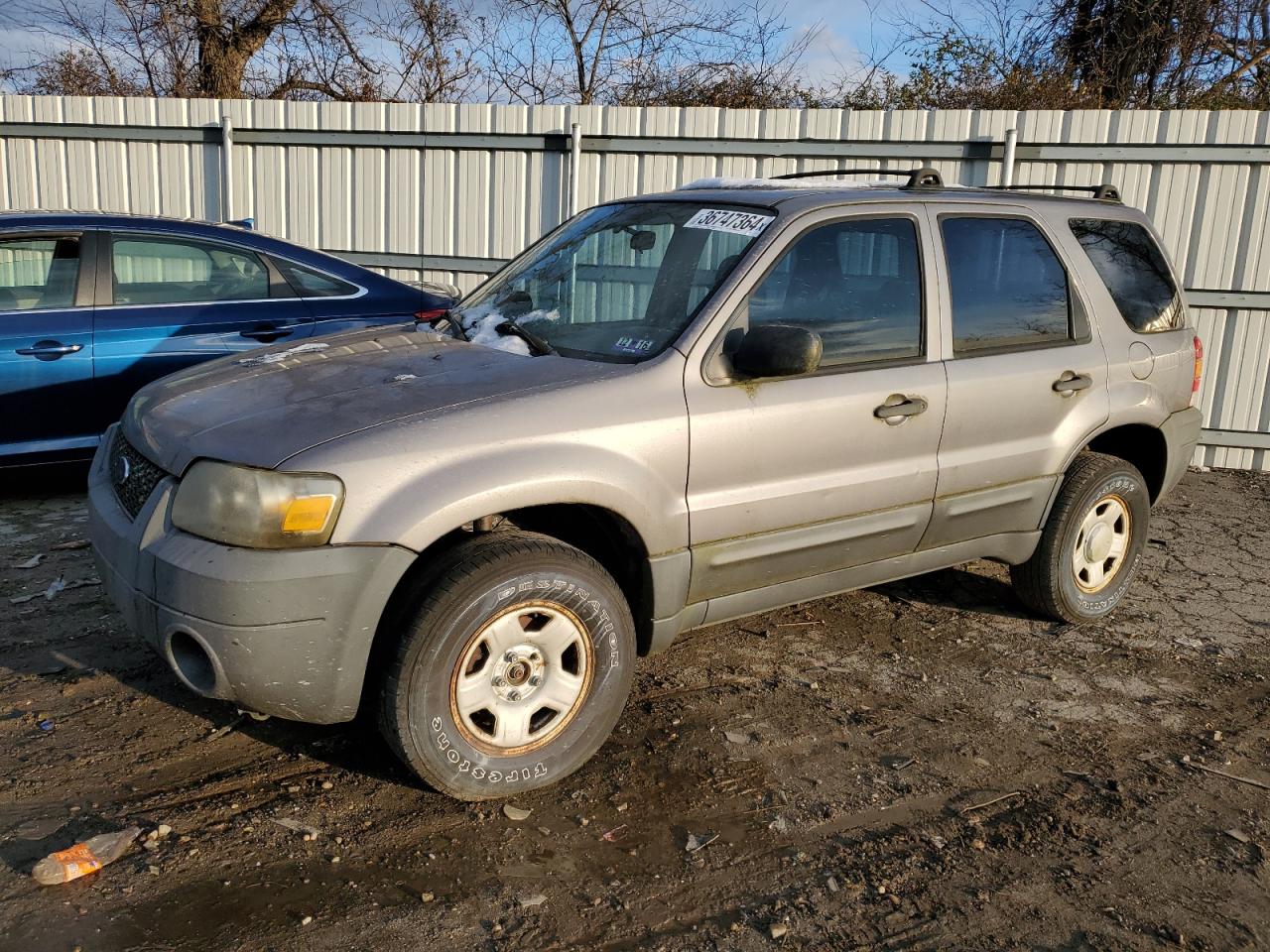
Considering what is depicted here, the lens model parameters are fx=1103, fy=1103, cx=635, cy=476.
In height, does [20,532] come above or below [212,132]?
below

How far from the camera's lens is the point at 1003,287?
446 cm

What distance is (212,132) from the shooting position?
10.1 meters

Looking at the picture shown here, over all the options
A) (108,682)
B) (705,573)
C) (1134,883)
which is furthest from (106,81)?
(1134,883)

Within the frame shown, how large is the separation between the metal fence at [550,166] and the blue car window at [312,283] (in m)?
3.22

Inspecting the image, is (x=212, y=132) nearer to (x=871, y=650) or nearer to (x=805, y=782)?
(x=871, y=650)

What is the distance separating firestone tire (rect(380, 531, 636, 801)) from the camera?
A: 122 inches

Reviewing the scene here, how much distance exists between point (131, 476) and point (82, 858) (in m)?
1.17

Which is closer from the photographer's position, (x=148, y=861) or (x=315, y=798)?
(x=148, y=861)

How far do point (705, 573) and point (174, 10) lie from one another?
16.4 m

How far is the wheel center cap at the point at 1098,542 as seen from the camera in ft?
16.2

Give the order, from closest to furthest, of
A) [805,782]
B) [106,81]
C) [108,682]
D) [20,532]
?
[805,782] < [108,682] < [20,532] < [106,81]

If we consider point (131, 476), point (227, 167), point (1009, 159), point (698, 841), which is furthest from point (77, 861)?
point (227, 167)

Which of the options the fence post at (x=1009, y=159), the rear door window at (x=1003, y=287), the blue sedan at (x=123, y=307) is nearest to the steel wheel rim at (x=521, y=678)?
the rear door window at (x=1003, y=287)

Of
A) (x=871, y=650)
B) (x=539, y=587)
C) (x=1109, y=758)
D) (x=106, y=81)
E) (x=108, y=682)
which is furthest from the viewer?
(x=106, y=81)
